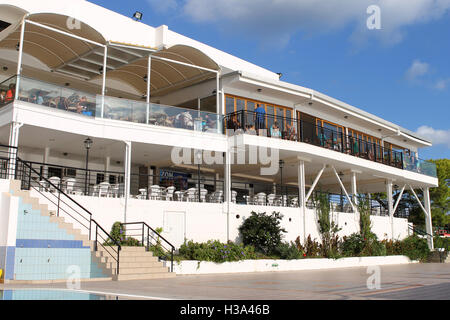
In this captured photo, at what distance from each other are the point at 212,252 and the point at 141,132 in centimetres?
509

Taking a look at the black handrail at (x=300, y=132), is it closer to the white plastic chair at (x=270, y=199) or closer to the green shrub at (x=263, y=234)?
the white plastic chair at (x=270, y=199)

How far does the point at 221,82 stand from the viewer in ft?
67.2

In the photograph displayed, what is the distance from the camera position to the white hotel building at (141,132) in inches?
584

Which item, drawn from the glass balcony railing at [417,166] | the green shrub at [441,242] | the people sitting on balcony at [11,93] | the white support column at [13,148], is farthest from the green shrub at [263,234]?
the green shrub at [441,242]

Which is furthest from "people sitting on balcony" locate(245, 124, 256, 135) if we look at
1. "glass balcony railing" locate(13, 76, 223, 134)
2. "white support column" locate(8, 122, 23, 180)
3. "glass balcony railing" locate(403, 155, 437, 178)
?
"glass balcony railing" locate(403, 155, 437, 178)

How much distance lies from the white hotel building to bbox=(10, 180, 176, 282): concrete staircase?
6.3 inches

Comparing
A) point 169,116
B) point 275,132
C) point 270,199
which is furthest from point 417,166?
point 169,116

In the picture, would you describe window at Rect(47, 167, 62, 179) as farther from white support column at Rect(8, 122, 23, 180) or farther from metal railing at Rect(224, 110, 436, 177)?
metal railing at Rect(224, 110, 436, 177)

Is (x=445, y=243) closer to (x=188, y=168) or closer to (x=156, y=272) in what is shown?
(x=188, y=168)

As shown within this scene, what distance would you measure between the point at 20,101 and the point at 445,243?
84.5ft

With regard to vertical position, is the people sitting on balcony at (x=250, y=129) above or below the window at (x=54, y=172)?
above

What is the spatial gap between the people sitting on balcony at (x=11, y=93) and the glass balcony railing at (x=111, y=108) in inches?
5.0
